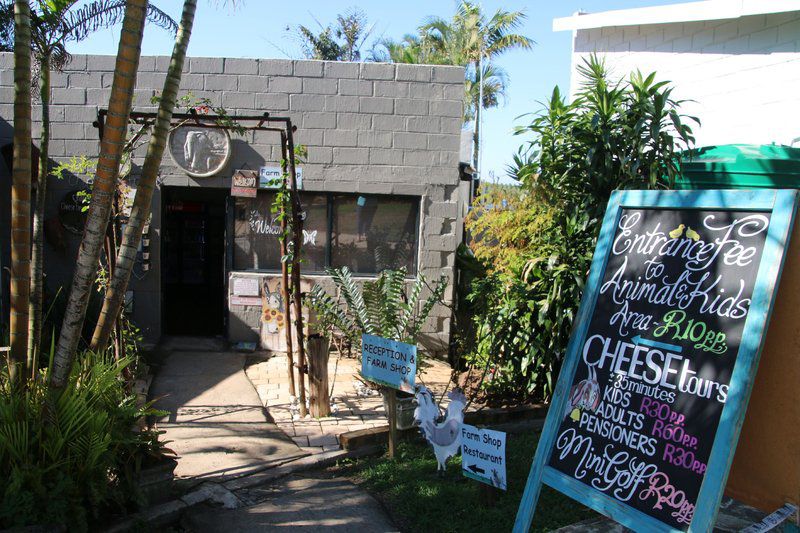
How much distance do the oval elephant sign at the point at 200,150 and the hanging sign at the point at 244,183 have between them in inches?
8.9

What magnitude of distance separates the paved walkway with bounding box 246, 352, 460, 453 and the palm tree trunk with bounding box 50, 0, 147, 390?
2.15 metres

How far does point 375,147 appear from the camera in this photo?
815cm

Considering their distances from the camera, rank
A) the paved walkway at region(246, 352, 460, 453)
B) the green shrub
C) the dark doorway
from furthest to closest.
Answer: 1. the dark doorway
2. the paved walkway at region(246, 352, 460, 453)
3. the green shrub

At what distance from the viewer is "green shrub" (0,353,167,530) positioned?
319cm

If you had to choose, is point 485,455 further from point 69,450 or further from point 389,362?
point 69,450

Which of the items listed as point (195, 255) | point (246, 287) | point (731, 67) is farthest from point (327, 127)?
point (731, 67)

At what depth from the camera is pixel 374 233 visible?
8391 millimetres

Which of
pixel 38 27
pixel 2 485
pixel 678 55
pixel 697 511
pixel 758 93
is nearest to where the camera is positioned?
pixel 697 511

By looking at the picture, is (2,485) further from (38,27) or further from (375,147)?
(375,147)

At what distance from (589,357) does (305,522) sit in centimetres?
195

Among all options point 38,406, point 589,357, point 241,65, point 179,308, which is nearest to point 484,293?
point 589,357

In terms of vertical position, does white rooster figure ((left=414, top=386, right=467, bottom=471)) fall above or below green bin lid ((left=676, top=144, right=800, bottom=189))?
below

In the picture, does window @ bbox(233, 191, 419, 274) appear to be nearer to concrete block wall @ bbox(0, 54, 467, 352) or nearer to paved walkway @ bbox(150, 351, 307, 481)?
concrete block wall @ bbox(0, 54, 467, 352)

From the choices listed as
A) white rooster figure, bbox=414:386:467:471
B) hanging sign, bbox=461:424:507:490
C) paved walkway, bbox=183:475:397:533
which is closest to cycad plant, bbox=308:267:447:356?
white rooster figure, bbox=414:386:467:471
